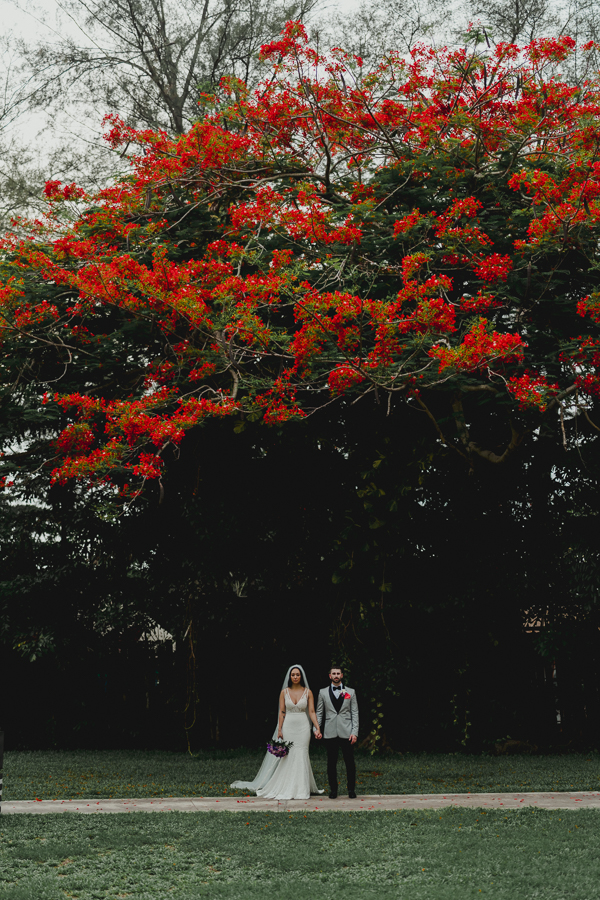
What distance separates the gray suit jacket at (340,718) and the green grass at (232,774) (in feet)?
2.68

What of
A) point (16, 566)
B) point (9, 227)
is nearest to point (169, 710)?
point (16, 566)

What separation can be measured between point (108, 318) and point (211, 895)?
8.13 meters

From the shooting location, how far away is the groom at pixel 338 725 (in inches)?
351

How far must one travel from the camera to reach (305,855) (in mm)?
6148

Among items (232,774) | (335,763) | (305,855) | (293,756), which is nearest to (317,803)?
(335,763)

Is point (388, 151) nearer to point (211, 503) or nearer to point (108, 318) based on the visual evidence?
point (108, 318)

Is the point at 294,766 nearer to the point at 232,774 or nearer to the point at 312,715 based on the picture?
the point at 312,715

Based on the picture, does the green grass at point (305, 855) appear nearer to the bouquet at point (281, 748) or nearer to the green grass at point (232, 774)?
the bouquet at point (281, 748)

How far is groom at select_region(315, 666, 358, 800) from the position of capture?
8914mm

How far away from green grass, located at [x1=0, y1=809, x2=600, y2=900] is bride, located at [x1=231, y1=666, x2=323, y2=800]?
986mm

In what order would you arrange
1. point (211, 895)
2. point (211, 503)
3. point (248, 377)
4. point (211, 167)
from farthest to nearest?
1. point (211, 503)
2. point (211, 167)
3. point (248, 377)
4. point (211, 895)

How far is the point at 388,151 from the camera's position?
11.4 metres

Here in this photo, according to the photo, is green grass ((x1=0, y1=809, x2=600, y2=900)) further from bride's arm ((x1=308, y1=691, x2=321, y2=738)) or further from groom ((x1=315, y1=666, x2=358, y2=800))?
bride's arm ((x1=308, y1=691, x2=321, y2=738))

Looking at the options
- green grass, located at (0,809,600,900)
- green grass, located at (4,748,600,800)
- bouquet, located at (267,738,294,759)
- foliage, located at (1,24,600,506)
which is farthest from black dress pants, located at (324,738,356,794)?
foliage, located at (1,24,600,506)
